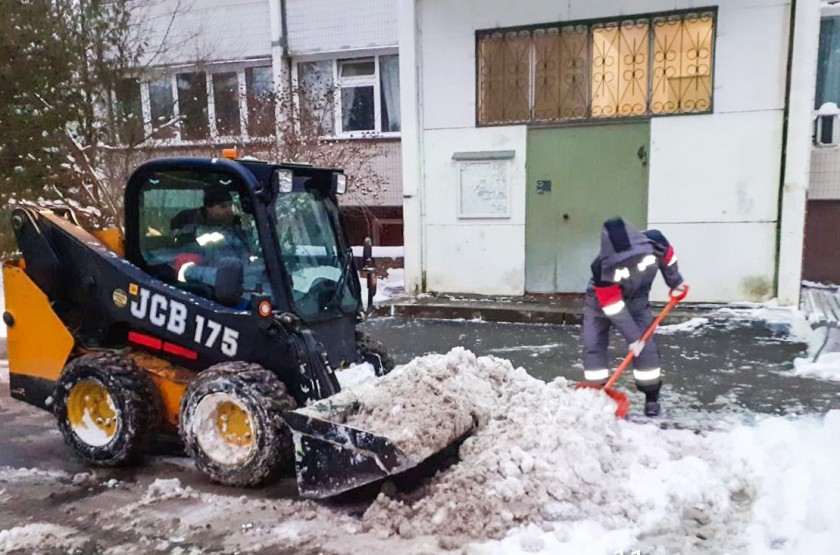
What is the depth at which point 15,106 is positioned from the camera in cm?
1187

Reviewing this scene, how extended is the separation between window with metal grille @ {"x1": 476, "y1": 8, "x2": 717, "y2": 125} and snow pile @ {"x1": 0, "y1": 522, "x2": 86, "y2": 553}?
26.0 ft

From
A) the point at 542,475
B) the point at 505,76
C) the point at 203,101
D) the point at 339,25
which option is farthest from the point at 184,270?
the point at 203,101

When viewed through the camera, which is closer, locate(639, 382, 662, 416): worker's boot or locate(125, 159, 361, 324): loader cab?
locate(125, 159, 361, 324): loader cab

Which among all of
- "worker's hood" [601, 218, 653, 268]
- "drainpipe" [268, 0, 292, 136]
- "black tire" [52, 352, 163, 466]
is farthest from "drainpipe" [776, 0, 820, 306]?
"drainpipe" [268, 0, 292, 136]

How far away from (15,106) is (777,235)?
12.2 metres

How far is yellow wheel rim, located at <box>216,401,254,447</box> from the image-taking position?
14.1ft

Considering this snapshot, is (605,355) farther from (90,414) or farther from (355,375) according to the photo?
(90,414)

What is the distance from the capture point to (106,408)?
484cm

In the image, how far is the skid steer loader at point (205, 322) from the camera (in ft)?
13.7

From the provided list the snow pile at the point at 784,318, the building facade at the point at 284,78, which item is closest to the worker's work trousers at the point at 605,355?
the snow pile at the point at 784,318

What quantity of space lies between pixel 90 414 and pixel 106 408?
15 centimetres

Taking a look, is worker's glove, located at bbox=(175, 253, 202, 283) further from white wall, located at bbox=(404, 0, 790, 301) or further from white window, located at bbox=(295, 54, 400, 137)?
white window, located at bbox=(295, 54, 400, 137)

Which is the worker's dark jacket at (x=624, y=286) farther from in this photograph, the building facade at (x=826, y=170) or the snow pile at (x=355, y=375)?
the building facade at (x=826, y=170)

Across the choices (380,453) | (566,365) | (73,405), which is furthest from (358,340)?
(566,365)
